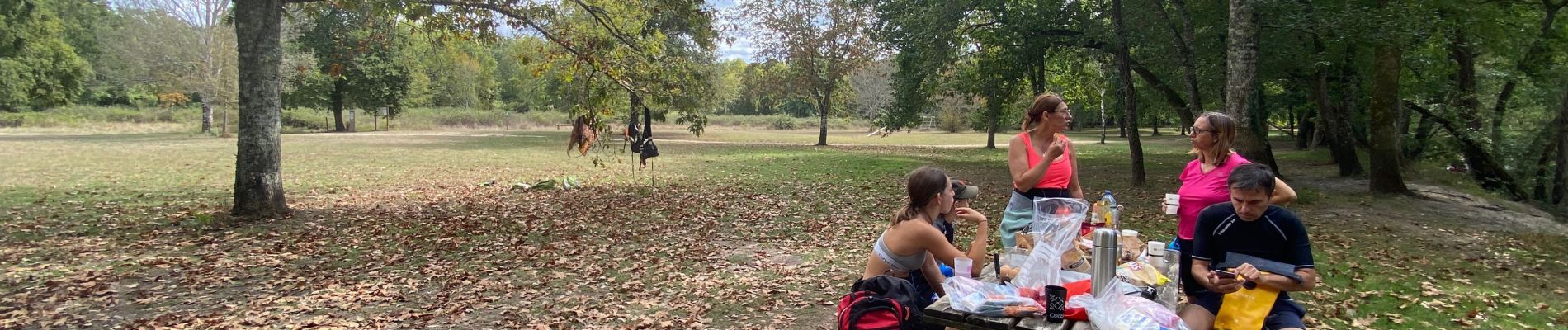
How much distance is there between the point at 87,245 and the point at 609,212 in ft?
17.9

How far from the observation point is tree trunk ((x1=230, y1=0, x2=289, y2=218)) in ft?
29.8

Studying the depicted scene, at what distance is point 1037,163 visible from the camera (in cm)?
454

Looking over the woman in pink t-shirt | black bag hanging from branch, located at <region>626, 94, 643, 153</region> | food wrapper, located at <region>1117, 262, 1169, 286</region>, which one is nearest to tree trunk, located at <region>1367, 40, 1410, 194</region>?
the woman in pink t-shirt

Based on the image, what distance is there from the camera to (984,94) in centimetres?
2017

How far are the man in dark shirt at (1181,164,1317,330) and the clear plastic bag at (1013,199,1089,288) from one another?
1.64ft

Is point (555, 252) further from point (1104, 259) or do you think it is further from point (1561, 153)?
point (1561, 153)

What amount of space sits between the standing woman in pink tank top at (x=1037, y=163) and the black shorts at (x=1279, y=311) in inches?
49.4

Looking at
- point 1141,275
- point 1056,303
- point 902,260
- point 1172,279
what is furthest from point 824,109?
point 1056,303

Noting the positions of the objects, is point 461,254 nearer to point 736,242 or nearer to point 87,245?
point 736,242

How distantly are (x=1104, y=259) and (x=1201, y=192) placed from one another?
4.15ft

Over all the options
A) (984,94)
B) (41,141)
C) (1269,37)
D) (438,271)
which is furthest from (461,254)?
(41,141)

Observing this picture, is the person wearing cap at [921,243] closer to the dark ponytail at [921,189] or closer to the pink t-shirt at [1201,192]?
the dark ponytail at [921,189]

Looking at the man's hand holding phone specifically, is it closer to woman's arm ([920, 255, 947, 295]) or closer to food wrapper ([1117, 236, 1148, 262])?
food wrapper ([1117, 236, 1148, 262])

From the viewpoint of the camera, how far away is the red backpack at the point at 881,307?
317cm
